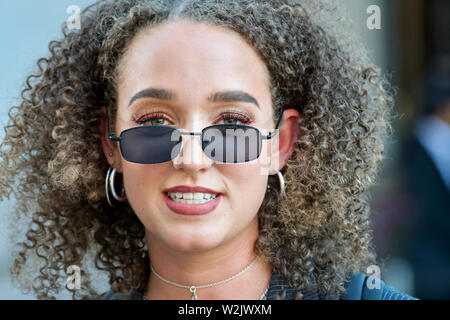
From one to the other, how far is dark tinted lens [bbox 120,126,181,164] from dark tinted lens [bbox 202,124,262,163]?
11 centimetres

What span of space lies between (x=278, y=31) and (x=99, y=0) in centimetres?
83

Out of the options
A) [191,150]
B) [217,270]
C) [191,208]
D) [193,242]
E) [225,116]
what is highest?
[225,116]

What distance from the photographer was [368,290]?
2.17 m

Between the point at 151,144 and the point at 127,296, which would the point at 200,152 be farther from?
the point at 127,296

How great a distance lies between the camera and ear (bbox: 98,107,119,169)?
2.33 m

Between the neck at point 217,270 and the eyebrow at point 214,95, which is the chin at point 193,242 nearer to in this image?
the neck at point 217,270

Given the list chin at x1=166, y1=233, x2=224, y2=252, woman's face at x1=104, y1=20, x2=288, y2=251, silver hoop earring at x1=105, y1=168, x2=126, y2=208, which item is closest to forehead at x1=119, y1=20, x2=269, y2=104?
woman's face at x1=104, y1=20, x2=288, y2=251

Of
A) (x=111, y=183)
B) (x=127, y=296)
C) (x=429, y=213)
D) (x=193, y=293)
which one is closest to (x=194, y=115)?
(x=111, y=183)

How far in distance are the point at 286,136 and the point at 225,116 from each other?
0.38 meters

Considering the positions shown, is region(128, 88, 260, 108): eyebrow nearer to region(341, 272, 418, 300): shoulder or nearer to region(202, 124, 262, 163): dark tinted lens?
region(202, 124, 262, 163): dark tinted lens

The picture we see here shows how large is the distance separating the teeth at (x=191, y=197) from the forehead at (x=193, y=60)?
378mm

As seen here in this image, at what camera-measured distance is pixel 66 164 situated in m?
2.35

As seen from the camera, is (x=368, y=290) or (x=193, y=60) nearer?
(x=193, y=60)

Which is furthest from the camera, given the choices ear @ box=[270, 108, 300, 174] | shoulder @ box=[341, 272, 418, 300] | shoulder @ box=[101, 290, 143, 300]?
shoulder @ box=[101, 290, 143, 300]
